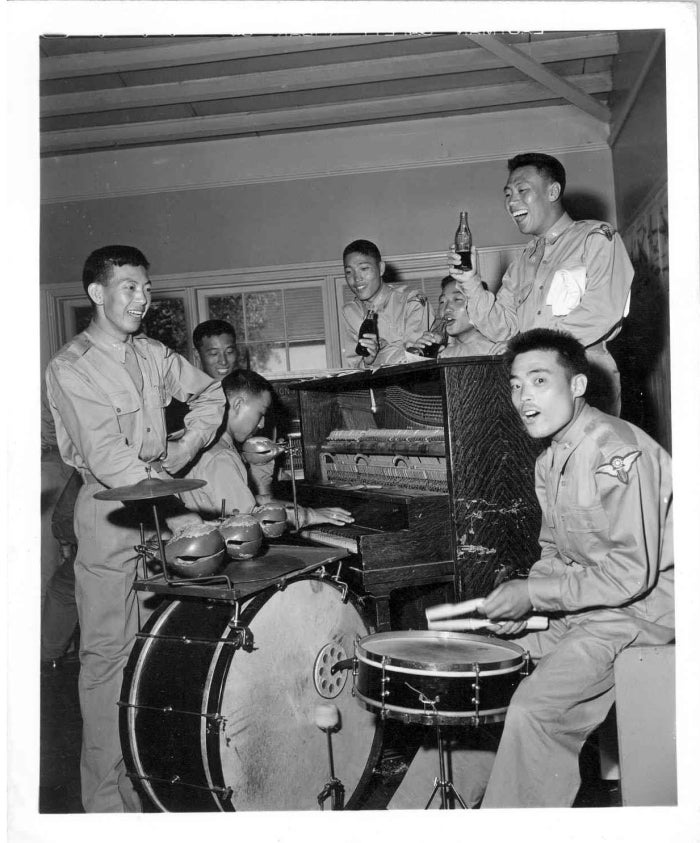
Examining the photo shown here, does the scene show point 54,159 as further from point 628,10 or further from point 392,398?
point 628,10

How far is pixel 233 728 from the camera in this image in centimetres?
282

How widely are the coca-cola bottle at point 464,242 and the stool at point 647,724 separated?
1956 mm

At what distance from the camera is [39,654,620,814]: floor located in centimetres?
328

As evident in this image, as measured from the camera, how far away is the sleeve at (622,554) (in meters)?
2.71

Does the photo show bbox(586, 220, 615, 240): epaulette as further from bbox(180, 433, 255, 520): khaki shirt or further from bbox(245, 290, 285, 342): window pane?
bbox(245, 290, 285, 342): window pane

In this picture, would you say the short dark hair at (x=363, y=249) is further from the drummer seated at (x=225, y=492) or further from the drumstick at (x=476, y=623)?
the drumstick at (x=476, y=623)

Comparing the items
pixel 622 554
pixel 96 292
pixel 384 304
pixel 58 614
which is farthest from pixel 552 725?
pixel 58 614

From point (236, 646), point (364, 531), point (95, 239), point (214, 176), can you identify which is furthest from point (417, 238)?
point (236, 646)

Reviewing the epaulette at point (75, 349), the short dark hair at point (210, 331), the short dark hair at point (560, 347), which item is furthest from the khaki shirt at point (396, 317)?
the short dark hair at point (560, 347)

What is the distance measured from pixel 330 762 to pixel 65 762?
1710 mm

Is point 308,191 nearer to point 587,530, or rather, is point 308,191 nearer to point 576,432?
point 576,432

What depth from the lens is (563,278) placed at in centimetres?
391

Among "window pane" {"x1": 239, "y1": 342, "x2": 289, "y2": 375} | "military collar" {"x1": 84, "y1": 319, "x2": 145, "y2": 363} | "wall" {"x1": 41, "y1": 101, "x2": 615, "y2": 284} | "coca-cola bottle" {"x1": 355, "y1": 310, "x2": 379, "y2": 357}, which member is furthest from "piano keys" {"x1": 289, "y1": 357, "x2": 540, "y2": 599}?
"window pane" {"x1": 239, "y1": 342, "x2": 289, "y2": 375}

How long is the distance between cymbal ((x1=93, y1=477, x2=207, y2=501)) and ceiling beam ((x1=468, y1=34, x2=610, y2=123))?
477 cm
